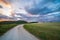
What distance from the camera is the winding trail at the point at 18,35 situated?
2.76 metres

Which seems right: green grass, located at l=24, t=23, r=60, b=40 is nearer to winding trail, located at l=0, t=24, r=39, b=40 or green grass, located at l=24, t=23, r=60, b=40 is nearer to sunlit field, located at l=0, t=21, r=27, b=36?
winding trail, located at l=0, t=24, r=39, b=40

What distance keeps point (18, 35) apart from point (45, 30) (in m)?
0.68

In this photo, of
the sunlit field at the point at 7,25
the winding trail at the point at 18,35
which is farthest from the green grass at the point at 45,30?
the sunlit field at the point at 7,25

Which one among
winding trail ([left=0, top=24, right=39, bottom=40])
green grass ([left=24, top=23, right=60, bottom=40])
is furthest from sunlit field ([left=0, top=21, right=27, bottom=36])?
green grass ([left=24, top=23, right=60, bottom=40])

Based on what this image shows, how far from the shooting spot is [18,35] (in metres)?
2.79

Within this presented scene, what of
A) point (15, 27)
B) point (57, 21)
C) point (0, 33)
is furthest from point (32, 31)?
point (0, 33)

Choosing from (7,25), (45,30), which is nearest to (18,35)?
(7,25)

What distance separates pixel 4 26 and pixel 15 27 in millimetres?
300

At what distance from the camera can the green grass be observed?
2621mm

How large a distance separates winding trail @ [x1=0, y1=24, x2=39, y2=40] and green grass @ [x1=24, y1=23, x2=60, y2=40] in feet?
0.35

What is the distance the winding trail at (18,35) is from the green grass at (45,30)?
11cm

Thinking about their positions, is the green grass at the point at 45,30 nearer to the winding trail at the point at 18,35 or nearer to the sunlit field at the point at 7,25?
the winding trail at the point at 18,35

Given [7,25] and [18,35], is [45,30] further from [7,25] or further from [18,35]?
[7,25]

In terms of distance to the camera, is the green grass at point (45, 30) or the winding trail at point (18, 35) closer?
the green grass at point (45, 30)
